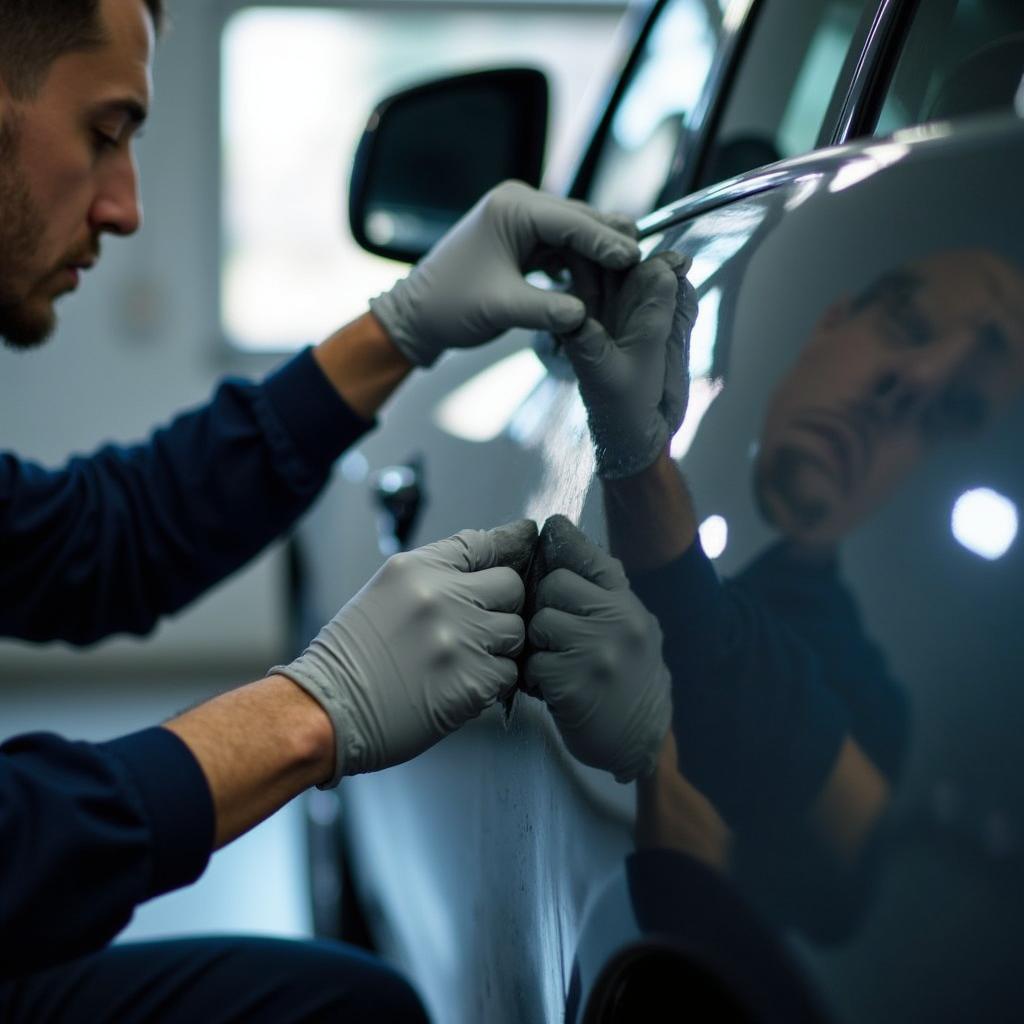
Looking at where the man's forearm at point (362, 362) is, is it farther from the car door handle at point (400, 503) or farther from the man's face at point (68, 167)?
the man's face at point (68, 167)

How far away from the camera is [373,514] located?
5.03ft

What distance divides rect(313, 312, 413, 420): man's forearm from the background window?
2904 millimetres

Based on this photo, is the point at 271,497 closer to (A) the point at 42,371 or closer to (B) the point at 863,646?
(B) the point at 863,646

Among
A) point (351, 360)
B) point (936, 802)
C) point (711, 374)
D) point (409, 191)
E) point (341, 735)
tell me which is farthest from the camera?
point (409, 191)

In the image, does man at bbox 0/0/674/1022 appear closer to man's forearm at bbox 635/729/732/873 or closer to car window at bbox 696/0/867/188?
man's forearm at bbox 635/729/732/873

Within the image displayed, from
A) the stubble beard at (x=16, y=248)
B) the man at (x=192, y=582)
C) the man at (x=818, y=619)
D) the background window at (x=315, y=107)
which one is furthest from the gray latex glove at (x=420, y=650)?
the background window at (x=315, y=107)

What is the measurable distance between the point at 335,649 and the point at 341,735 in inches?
2.9

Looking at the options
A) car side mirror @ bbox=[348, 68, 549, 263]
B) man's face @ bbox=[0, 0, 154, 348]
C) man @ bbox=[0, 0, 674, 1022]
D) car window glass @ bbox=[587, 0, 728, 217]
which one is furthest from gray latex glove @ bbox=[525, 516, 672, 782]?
car side mirror @ bbox=[348, 68, 549, 263]

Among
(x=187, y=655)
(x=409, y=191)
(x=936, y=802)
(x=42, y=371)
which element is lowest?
(x=187, y=655)

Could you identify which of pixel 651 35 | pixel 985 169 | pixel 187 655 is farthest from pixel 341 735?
pixel 187 655

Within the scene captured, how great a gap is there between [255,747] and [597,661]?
30cm

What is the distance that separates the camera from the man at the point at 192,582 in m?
0.84

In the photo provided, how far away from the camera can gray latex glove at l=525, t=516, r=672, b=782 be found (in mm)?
681

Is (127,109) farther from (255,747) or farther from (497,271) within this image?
(255,747)
